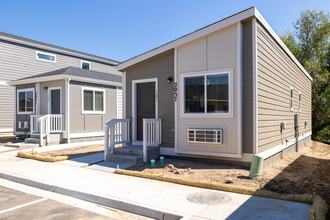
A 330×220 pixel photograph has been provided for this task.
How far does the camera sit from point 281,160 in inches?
312

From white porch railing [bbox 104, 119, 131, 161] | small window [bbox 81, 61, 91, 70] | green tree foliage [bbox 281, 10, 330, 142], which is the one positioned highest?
green tree foliage [bbox 281, 10, 330, 142]

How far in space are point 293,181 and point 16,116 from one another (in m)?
14.0

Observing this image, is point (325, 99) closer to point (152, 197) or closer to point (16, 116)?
point (152, 197)

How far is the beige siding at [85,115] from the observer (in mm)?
11523

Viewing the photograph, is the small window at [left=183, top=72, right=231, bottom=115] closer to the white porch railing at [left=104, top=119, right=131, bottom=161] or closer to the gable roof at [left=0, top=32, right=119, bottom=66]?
the white porch railing at [left=104, top=119, right=131, bottom=161]

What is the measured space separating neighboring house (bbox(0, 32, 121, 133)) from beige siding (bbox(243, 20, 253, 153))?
15208mm

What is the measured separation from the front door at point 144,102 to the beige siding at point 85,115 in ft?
15.1

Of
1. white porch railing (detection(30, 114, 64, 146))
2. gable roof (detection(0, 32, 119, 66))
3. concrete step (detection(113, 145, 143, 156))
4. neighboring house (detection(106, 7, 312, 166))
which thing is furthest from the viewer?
gable roof (detection(0, 32, 119, 66))

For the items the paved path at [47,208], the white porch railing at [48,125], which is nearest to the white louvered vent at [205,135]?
the paved path at [47,208]

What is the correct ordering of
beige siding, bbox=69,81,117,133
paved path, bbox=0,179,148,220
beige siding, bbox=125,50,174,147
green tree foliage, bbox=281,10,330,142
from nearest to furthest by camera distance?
paved path, bbox=0,179,148,220
beige siding, bbox=125,50,174,147
beige siding, bbox=69,81,117,133
green tree foliage, bbox=281,10,330,142

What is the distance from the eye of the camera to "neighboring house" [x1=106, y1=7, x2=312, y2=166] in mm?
6320

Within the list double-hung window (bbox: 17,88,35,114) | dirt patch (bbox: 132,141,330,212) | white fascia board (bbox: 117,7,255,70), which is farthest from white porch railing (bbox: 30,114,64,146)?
dirt patch (bbox: 132,141,330,212)

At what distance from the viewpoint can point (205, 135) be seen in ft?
21.8

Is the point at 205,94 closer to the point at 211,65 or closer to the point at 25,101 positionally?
the point at 211,65
